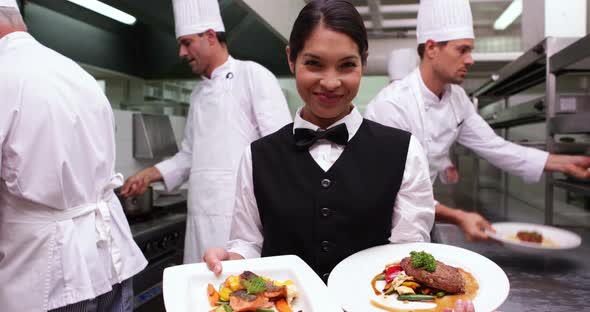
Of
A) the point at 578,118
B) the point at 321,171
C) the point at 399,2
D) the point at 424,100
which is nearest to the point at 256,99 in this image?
the point at 424,100

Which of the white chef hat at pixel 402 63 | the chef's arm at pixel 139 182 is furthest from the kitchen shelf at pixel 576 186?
the white chef hat at pixel 402 63

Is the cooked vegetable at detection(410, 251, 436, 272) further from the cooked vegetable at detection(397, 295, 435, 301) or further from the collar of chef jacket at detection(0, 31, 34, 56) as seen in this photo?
the collar of chef jacket at detection(0, 31, 34, 56)

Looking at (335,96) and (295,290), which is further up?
(335,96)

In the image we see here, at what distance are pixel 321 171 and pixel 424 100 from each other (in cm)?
126

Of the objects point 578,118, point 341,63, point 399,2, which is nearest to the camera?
point 341,63

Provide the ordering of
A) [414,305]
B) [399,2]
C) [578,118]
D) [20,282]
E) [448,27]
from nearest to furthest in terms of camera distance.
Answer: [414,305] → [20,282] → [578,118] → [448,27] → [399,2]

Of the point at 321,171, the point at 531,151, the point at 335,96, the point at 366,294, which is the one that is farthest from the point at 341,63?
the point at 531,151

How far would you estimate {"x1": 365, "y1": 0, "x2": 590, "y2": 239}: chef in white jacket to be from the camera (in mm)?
1999

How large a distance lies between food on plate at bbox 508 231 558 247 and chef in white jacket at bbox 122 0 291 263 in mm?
1160

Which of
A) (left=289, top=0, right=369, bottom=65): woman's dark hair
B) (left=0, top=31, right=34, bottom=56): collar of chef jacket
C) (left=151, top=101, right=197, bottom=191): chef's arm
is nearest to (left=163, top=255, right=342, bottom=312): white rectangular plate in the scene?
(left=289, top=0, right=369, bottom=65): woman's dark hair

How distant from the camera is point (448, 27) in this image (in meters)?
2.11

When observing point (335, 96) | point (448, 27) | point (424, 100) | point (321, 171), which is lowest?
point (321, 171)

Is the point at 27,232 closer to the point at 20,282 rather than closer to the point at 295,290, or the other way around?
the point at 20,282

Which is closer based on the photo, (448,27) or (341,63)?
(341,63)
